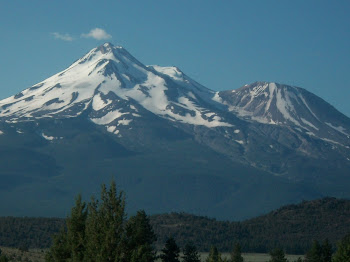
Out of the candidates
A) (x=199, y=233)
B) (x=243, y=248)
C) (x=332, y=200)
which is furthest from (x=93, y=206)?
(x=332, y=200)

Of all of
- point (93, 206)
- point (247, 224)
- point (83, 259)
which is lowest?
point (83, 259)

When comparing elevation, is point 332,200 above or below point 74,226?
above

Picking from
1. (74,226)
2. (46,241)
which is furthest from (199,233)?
(74,226)

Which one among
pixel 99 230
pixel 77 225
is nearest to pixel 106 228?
pixel 99 230

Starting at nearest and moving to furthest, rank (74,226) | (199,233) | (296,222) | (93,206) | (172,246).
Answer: (93,206) → (74,226) → (172,246) → (199,233) → (296,222)

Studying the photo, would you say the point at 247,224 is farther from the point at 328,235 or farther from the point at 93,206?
the point at 93,206

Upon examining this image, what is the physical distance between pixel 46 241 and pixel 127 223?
83.4 metres

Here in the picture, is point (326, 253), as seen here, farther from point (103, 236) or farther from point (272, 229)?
point (272, 229)

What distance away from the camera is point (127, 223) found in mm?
37156

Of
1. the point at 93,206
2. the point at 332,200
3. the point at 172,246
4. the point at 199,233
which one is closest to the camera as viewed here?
the point at 93,206

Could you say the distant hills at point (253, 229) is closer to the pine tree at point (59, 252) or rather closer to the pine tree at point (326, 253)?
the pine tree at point (326, 253)

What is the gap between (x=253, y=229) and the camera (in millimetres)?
152750

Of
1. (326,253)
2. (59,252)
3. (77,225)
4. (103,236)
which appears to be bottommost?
(59,252)

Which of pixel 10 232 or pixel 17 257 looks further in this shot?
pixel 10 232
